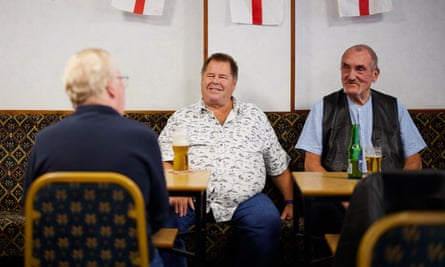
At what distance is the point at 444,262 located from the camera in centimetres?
109

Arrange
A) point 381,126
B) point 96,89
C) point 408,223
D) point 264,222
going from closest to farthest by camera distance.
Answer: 1. point 408,223
2. point 96,89
3. point 264,222
4. point 381,126

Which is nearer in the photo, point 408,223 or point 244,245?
point 408,223

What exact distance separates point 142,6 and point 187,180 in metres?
1.80

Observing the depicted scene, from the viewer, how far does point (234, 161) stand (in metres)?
2.85

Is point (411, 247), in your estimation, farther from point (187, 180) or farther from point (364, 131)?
point (364, 131)

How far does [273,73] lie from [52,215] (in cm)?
229

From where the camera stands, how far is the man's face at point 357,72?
288 centimetres

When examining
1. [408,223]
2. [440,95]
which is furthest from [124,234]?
[440,95]

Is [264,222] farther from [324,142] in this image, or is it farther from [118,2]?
[118,2]

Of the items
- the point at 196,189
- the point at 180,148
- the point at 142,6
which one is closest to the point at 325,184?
the point at 196,189

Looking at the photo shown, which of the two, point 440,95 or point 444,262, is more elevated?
point 440,95

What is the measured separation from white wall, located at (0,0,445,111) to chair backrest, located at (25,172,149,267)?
2175mm

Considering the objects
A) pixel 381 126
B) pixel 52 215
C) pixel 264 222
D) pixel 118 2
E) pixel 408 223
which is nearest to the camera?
pixel 408 223

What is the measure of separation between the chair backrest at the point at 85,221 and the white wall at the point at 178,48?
7.14ft
